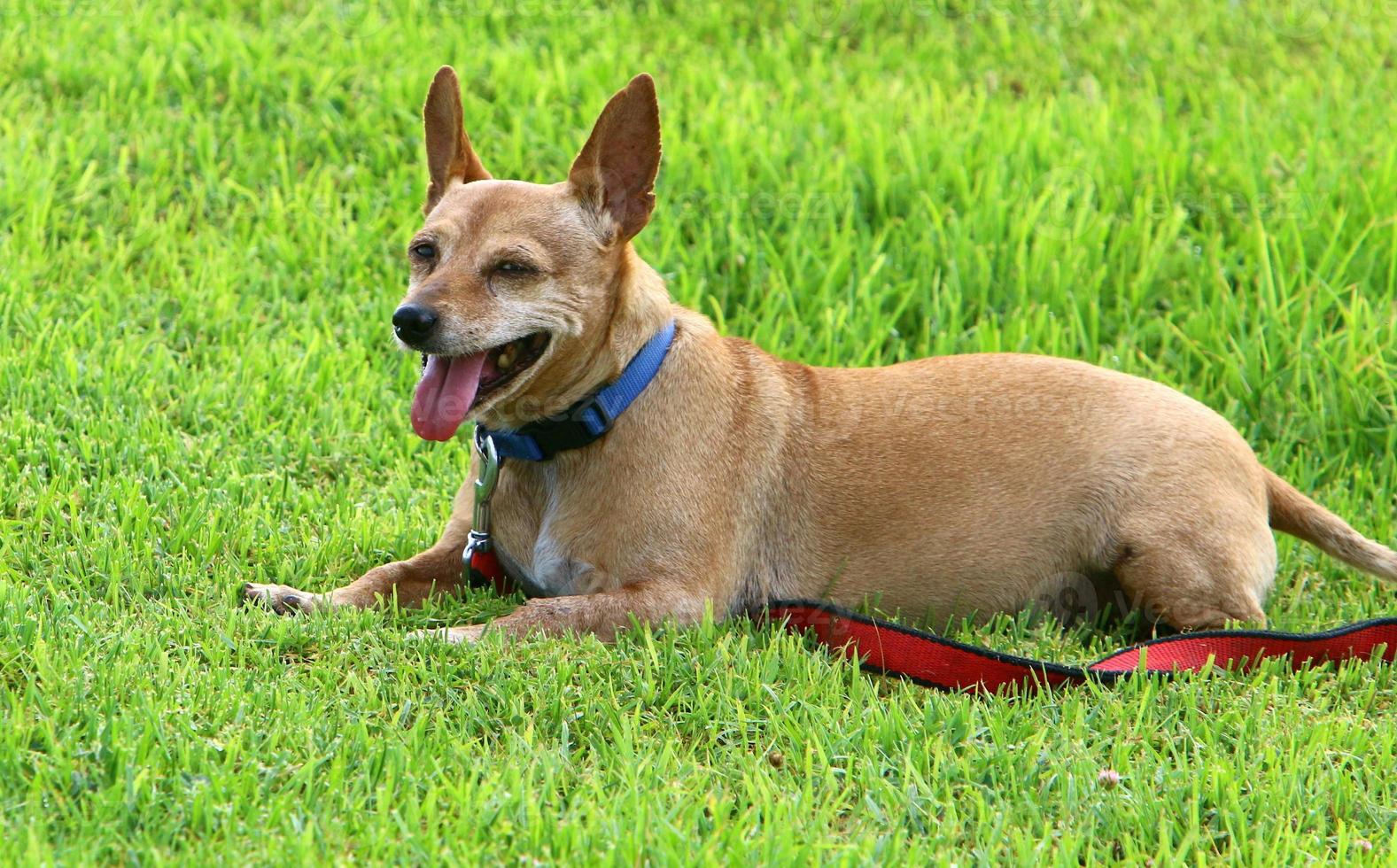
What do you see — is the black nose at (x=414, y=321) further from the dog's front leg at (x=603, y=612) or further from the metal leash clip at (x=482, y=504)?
the dog's front leg at (x=603, y=612)

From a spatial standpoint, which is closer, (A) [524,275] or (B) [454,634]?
(B) [454,634]

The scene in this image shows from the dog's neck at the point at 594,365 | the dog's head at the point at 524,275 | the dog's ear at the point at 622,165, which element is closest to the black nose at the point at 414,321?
the dog's head at the point at 524,275

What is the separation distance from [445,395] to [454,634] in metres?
0.62

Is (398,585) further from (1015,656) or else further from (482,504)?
(1015,656)

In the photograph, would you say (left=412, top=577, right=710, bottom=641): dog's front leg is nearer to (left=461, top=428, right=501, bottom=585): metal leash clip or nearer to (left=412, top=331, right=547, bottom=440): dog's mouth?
(left=461, top=428, right=501, bottom=585): metal leash clip

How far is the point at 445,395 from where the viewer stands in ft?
12.5

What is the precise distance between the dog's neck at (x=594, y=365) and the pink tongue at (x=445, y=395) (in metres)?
0.15

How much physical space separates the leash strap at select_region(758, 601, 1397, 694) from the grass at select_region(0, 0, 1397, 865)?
0.26 ft

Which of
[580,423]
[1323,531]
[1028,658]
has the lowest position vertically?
[1028,658]

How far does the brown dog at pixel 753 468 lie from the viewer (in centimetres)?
390

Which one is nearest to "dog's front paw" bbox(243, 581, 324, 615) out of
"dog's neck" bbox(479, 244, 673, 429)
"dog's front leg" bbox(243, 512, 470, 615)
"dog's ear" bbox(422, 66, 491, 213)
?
"dog's front leg" bbox(243, 512, 470, 615)

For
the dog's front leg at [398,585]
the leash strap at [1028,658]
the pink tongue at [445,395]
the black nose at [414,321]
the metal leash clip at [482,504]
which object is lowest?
the leash strap at [1028,658]

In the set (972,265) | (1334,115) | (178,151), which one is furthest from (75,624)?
(1334,115)

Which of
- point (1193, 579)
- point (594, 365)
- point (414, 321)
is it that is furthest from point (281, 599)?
point (1193, 579)
